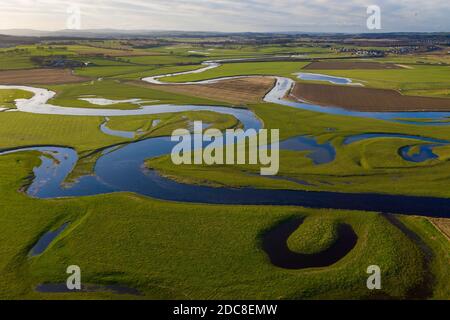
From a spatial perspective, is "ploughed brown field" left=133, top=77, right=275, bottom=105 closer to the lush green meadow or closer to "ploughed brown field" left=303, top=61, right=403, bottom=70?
"ploughed brown field" left=303, top=61, right=403, bottom=70

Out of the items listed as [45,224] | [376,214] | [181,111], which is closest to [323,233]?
[376,214]

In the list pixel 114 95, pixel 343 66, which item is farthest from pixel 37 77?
pixel 343 66

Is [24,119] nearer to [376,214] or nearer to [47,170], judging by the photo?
[47,170]

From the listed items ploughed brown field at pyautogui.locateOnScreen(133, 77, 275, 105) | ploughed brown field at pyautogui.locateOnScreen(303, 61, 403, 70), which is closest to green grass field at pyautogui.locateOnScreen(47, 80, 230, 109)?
ploughed brown field at pyautogui.locateOnScreen(133, 77, 275, 105)

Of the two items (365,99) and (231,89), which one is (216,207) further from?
(231,89)

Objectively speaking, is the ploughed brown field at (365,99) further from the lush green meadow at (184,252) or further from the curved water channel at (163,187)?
the lush green meadow at (184,252)

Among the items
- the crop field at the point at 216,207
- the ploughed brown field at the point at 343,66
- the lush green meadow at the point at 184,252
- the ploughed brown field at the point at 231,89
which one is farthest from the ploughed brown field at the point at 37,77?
the lush green meadow at the point at 184,252
